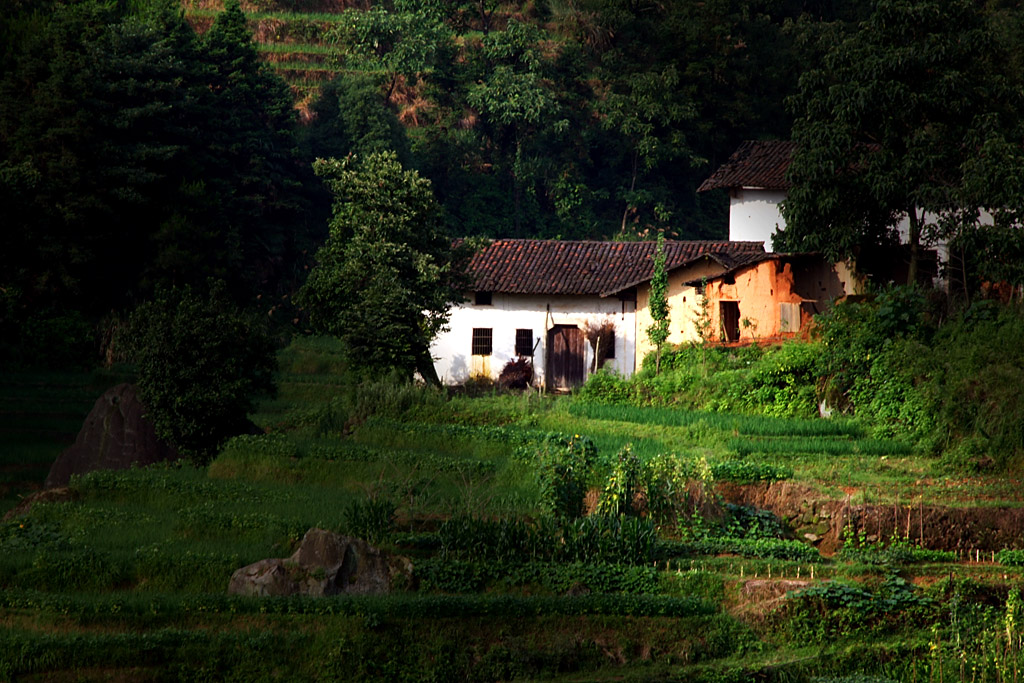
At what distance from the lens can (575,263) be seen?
3388cm

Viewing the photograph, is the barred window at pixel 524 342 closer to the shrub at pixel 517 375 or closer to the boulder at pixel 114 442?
the shrub at pixel 517 375

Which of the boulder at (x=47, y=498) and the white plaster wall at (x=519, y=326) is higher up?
the white plaster wall at (x=519, y=326)

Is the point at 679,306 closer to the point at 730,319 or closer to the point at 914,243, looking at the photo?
the point at 730,319

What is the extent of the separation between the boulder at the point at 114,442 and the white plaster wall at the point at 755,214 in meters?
20.2

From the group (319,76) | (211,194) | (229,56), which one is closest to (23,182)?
(211,194)

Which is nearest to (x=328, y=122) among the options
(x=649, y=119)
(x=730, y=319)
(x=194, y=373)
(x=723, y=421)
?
(x=649, y=119)

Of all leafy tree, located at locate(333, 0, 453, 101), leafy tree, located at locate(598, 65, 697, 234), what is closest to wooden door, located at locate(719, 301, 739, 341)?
leafy tree, located at locate(598, 65, 697, 234)

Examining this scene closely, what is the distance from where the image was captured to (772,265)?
30141 mm

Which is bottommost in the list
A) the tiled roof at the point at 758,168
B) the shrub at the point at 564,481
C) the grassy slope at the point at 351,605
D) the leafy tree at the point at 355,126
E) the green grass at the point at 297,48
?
the grassy slope at the point at 351,605

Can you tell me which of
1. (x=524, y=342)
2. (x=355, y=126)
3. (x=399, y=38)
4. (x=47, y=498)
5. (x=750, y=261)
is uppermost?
(x=399, y=38)

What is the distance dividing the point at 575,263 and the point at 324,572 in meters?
20.0

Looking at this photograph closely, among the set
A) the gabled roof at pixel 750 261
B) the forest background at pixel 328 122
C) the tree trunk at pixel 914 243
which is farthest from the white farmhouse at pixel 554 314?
the forest background at pixel 328 122

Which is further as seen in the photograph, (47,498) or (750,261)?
(750,261)

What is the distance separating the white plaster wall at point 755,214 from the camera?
121ft
